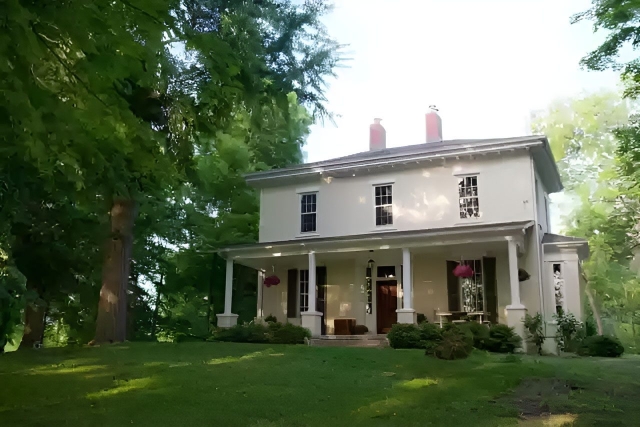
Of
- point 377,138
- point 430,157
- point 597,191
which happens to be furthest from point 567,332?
point 597,191

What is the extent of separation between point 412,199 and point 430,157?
149 centimetres

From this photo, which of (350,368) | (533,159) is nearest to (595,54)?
(533,159)

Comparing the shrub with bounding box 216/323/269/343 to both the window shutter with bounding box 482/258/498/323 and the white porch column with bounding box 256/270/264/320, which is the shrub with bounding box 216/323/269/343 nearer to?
the white porch column with bounding box 256/270/264/320

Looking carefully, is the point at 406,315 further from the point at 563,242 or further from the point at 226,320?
the point at 226,320

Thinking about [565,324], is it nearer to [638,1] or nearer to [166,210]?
[638,1]

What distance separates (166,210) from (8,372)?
14.8 metres

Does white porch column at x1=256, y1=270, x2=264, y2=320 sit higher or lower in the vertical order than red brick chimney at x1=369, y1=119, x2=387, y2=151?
lower

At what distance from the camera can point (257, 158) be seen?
28375 mm

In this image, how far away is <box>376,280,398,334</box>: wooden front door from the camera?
18641mm

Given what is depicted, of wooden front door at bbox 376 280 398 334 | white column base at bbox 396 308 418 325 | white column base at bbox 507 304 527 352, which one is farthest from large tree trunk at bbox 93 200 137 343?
white column base at bbox 507 304 527 352

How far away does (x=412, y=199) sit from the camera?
1853 cm

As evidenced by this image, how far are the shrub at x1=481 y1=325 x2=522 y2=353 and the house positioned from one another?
0.56 meters

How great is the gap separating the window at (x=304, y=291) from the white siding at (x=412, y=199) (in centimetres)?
142

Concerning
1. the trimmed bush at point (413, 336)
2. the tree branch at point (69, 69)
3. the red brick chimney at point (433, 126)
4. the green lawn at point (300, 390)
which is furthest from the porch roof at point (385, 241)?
the tree branch at point (69, 69)
